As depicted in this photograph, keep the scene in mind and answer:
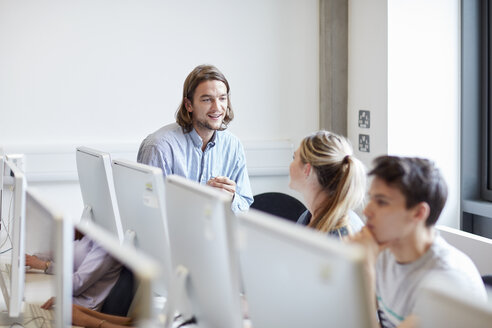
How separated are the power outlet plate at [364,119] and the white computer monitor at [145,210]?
2.39 m

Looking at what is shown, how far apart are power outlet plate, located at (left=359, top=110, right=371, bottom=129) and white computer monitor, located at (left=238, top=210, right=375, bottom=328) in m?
3.01

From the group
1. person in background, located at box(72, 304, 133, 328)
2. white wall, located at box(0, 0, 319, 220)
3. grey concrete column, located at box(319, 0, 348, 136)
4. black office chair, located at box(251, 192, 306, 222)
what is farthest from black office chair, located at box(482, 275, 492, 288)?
white wall, located at box(0, 0, 319, 220)

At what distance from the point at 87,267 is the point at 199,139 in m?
1.87

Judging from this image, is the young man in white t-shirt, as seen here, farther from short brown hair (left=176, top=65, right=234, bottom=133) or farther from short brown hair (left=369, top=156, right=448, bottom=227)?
short brown hair (left=176, top=65, right=234, bottom=133)

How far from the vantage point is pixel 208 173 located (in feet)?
Answer: 10.6

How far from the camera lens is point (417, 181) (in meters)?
1.65

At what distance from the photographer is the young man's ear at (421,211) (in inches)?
64.9

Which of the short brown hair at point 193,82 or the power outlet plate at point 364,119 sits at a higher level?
the short brown hair at point 193,82

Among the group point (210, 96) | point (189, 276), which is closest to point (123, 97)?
point (210, 96)

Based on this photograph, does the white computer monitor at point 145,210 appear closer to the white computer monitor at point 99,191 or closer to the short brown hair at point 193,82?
the white computer monitor at point 99,191

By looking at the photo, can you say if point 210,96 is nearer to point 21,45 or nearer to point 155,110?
point 155,110

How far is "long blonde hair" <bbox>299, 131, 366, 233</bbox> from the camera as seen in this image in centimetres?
220

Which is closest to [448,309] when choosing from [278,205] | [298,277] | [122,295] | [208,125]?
[298,277]

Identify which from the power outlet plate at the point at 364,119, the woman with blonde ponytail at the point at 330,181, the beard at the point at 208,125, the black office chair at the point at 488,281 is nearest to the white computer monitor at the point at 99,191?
the woman with blonde ponytail at the point at 330,181
